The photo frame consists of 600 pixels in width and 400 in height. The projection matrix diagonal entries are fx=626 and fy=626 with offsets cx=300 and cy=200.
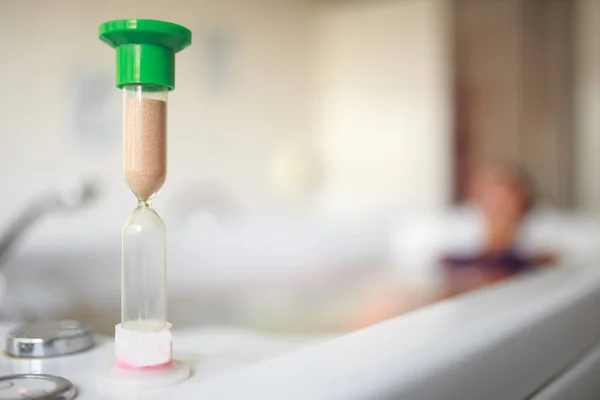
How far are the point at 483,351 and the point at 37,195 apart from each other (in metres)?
2.15

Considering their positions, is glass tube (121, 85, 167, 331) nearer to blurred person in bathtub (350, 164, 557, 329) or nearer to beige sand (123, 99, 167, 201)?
beige sand (123, 99, 167, 201)

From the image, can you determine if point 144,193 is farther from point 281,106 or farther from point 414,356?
point 281,106

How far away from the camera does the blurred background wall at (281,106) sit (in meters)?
2.36

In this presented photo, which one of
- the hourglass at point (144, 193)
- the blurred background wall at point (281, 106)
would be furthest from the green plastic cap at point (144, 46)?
the blurred background wall at point (281, 106)

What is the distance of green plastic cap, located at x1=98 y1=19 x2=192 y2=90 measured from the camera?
402 millimetres

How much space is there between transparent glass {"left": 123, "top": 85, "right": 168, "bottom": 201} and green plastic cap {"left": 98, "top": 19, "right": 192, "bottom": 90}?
0.01 metres

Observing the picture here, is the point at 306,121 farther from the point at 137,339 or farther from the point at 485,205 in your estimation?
the point at 137,339

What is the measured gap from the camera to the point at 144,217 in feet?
1.47

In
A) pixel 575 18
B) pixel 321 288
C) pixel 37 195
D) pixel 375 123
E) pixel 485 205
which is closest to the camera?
pixel 485 205

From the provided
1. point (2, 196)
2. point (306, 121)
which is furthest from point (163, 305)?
point (306, 121)

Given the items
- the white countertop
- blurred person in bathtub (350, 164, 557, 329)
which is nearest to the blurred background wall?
blurred person in bathtub (350, 164, 557, 329)

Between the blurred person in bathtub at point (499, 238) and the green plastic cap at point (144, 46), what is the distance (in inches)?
59.3

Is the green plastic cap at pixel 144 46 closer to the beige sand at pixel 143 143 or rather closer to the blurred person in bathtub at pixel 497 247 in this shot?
the beige sand at pixel 143 143

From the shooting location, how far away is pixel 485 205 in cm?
201
